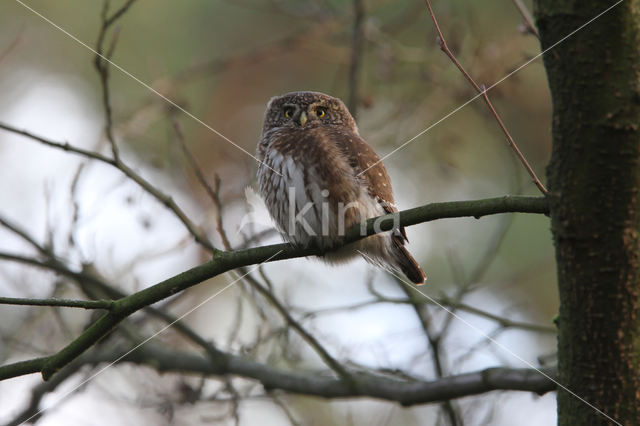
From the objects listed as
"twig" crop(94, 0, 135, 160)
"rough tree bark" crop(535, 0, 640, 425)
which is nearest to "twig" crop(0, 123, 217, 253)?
"twig" crop(94, 0, 135, 160)

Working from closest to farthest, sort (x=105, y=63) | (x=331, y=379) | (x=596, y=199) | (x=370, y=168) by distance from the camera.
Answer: (x=596, y=199) → (x=105, y=63) → (x=370, y=168) → (x=331, y=379)

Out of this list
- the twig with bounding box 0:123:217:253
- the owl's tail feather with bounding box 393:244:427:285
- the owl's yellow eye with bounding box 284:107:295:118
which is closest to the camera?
the twig with bounding box 0:123:217:253

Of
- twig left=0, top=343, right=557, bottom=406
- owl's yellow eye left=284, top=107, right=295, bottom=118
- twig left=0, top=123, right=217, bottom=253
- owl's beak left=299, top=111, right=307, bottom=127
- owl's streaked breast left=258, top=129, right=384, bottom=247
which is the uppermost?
owl's yellow eye left=284, top=107, right=295, bottom=118

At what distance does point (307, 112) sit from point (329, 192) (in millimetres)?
1095

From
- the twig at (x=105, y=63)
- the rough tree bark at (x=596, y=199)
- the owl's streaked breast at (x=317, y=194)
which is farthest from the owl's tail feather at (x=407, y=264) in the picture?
the rough tree bark at (x=596, y=199)

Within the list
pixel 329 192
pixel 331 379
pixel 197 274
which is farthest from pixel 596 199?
pixel 331 379

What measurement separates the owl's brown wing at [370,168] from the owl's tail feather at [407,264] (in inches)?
2.6

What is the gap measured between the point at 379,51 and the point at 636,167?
379cm

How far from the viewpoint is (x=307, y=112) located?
429cm

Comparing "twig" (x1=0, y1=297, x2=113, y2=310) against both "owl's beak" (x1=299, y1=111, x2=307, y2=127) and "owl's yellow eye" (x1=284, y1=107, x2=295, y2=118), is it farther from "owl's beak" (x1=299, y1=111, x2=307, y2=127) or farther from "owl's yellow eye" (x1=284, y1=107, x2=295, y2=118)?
"owl's yellow eye" (x1=284, y1=107, x2=295, y2=118)

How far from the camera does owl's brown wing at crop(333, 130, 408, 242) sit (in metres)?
3.52

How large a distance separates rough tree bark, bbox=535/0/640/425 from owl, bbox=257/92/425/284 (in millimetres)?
1463

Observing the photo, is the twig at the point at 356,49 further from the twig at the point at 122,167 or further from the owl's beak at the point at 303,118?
the twig at the point at 122,167

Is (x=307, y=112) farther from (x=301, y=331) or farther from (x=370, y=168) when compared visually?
(x=301, y=331)
